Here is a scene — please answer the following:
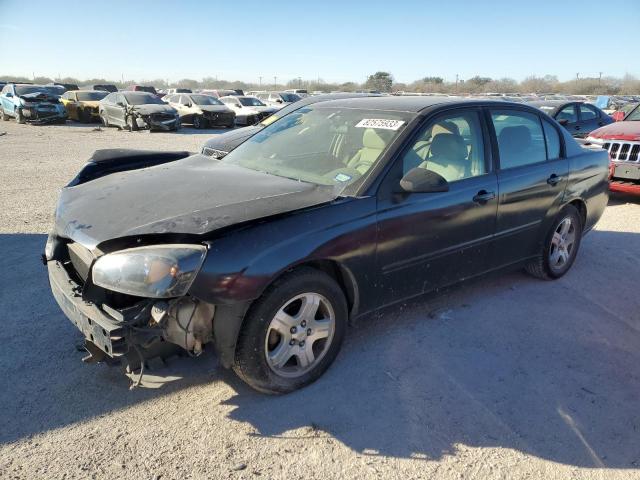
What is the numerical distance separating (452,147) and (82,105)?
23904mm

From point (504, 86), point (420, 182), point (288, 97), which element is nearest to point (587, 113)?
point (420, 182)

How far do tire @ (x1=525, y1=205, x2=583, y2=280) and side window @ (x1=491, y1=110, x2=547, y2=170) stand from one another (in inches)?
27.3

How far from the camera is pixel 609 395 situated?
3.07 meters

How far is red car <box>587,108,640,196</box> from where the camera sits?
26.0 ft

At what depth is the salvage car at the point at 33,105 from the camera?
21.6 m

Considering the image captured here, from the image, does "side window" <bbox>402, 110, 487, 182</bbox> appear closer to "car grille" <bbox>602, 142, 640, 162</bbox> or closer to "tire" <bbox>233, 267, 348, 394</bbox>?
"tire" <bbox>233, 267, 348, 394</bbox>

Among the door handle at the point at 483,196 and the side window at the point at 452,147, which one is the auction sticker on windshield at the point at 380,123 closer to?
the side window at the point at 452,147

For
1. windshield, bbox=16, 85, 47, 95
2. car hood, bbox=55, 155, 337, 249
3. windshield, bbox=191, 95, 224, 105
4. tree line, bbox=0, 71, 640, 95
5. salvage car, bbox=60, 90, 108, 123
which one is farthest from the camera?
tree line, bbox=0, 71, 640, 95

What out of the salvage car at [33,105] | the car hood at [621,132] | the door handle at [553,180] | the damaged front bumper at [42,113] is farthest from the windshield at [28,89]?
the door handle at [553,180]

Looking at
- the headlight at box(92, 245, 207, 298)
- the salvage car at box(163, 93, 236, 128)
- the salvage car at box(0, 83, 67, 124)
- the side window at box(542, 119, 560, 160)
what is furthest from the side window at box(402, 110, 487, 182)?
the salvage car at box(0, 83, 67, 124)

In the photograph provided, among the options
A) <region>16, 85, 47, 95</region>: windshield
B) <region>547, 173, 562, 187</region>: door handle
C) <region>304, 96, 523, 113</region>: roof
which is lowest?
<region>547, 173, 562, 187</region>: door handle

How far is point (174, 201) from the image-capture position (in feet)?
9.75

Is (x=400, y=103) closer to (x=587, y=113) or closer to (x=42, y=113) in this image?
(x=587, y=113)

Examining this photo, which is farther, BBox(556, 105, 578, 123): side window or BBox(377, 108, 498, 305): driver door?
BBox(556, 105, 578, 123): side window
